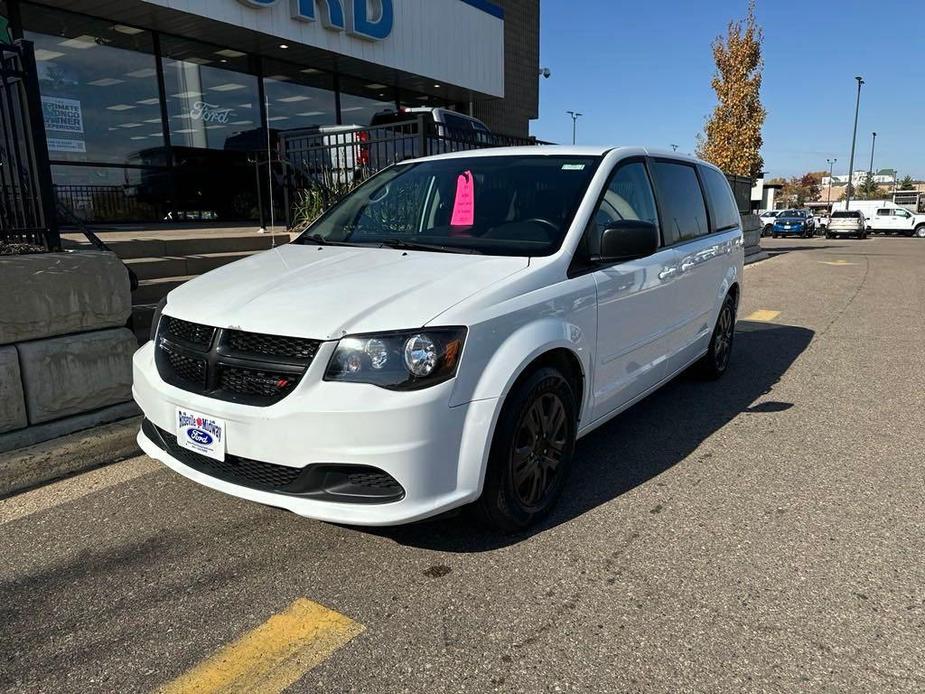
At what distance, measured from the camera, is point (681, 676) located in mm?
2178

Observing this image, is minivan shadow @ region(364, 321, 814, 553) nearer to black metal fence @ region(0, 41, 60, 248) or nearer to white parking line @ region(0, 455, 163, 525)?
white parking line @ region(0, 455, 163, 525)

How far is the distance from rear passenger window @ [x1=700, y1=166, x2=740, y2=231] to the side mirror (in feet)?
7.32

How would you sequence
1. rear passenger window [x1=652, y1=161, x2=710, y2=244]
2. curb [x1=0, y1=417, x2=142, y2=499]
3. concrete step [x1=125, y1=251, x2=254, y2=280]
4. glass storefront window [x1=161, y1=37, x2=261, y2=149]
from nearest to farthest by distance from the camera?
1. curb [x1=0, y1=417, x2=142, y2=499]
2. rear passenger window [x1=652, y1=161, x2=710, y2=244]
3. concrete step [x1=125, y1=251, x2=254, y2=280]
4. glass storefront window [x1=161, y1=37, x2=261, y2=149]

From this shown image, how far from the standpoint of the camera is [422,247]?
3480 mm

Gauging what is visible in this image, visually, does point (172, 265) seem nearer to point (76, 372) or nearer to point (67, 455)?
point (76, 372)

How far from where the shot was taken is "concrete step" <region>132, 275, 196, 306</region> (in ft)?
18.9

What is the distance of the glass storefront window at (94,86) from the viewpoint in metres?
9.62

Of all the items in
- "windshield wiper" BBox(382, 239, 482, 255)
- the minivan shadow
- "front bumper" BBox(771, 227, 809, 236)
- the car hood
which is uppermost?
"windshield wiper" BBox(382, 239, 482, 255)

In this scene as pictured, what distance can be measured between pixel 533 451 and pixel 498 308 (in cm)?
72

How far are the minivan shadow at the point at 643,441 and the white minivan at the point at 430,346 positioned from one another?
0.24 metres

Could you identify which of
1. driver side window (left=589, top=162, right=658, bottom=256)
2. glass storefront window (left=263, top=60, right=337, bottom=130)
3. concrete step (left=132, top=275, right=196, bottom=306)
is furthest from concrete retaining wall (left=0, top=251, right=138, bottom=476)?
glass storefront window (left=263, top=60, right=337, bottom=130)

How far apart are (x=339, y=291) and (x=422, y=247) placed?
75 cm

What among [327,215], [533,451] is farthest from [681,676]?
[327,215]

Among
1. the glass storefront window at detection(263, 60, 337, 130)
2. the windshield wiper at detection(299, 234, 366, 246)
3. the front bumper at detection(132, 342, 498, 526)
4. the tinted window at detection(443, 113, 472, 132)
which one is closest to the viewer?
the front bumper at detection(132, 342, 498, 526)
